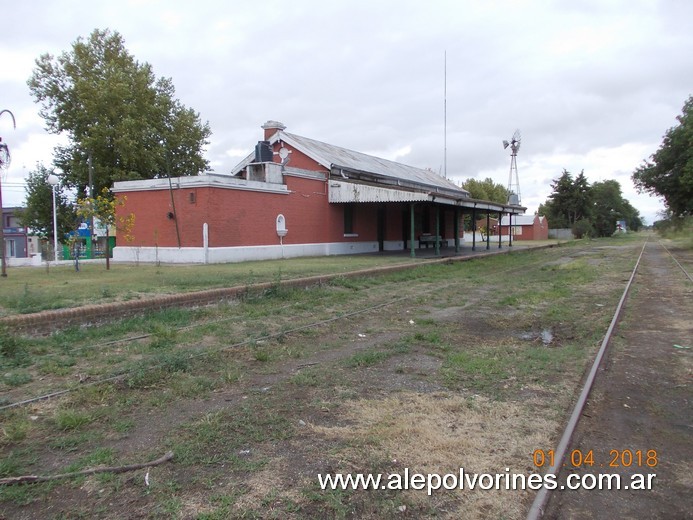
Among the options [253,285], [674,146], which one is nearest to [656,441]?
[253,285]

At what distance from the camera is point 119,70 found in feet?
116

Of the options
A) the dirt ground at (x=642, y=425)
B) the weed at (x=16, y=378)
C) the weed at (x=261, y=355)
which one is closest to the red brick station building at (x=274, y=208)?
the weed at (x=261, y=355)

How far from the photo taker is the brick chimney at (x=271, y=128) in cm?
2825

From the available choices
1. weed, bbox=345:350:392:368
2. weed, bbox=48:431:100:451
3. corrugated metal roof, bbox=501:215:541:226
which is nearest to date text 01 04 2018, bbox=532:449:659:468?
weed, bbox=345:350:392:368

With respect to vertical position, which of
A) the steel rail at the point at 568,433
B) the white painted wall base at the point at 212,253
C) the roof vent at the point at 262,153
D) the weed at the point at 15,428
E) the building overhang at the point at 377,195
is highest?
the roof vent at the point at 262,153

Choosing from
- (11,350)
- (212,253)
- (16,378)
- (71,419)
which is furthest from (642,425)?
(212,253)

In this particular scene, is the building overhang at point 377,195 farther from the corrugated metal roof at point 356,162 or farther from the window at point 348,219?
the window at point 348,219

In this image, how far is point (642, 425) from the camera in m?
4.58

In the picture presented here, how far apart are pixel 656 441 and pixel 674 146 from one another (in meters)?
31.4

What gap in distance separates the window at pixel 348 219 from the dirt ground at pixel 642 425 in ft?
65.4

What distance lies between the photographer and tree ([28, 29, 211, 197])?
34312mm

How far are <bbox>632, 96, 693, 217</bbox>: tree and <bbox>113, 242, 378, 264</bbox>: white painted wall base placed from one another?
69.2ft

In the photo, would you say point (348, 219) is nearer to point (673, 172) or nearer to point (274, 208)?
point (274, 208)

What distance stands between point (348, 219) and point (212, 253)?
10.4 m
